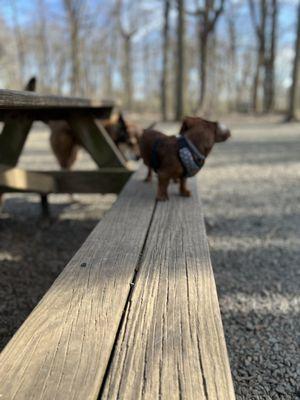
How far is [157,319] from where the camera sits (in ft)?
3.92

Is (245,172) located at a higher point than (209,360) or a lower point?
lower

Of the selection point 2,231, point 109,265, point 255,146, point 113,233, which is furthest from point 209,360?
point 255,146

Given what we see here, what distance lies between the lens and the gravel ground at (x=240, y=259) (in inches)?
76.6

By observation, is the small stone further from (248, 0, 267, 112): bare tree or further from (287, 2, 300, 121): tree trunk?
(248, 0, 267, 112): bare tree

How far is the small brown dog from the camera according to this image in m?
2.43

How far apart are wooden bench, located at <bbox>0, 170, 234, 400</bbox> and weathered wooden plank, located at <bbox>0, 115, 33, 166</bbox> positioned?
1.84 meters

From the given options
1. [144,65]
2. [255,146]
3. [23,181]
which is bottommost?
[255,146]

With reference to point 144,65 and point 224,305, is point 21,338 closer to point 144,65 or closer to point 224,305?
point 224,305

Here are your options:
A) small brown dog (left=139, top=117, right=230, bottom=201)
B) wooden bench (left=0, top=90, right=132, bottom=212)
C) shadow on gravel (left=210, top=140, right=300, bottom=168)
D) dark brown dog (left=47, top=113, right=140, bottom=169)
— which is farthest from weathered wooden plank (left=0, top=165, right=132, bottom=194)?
shadow on gravel (left=210, top=140, right=300, bottom=168)

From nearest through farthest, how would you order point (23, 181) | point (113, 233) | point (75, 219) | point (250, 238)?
point (113, 233), point (23, 181), point (250, 238), point (75, 219)

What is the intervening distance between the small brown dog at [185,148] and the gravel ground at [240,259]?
87 cm

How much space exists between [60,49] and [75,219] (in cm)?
4265

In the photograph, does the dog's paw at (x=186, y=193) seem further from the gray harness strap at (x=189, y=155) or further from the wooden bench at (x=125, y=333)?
the wooden bench at (x=125, y=333)

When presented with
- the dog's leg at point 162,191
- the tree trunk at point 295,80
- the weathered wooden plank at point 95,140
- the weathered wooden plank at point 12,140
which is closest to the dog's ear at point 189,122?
the dog's leg at point 162,191
